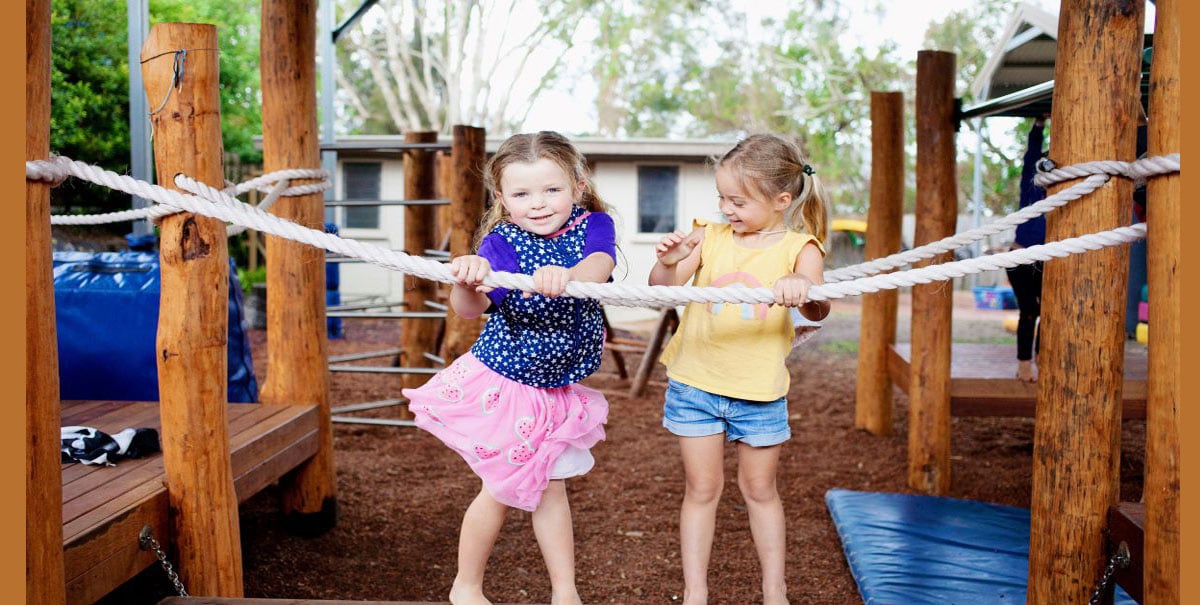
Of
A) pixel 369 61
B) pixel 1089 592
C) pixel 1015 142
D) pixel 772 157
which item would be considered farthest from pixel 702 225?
pixel 369 61

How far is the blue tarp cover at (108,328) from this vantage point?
4082mm

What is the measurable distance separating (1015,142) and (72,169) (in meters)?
21.6

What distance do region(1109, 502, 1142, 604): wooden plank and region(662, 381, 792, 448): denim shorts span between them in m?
0.81

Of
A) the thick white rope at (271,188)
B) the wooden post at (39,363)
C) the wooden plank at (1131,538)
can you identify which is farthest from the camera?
the thick white rope at (271,188)

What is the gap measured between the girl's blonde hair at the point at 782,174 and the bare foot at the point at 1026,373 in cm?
260

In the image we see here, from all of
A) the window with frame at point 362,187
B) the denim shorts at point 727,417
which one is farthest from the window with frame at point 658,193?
the denim shorts at point 727,417

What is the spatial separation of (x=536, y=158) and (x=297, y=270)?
5.99ft

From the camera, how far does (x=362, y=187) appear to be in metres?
15.6

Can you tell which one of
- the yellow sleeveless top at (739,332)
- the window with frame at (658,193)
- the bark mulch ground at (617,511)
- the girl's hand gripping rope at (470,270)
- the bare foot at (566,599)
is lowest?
the bark mulch ground at (617,511)

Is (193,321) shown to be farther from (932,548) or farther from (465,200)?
(465,200)

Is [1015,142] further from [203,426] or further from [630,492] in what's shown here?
[203,426]

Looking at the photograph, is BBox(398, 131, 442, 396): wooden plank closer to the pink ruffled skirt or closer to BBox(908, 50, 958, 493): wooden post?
BBox(908, 50, 958, 493): wooden post

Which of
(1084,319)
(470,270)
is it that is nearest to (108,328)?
(470,270)

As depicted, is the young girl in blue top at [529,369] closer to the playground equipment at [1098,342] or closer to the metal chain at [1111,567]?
the playground equipment at [1098,342]
